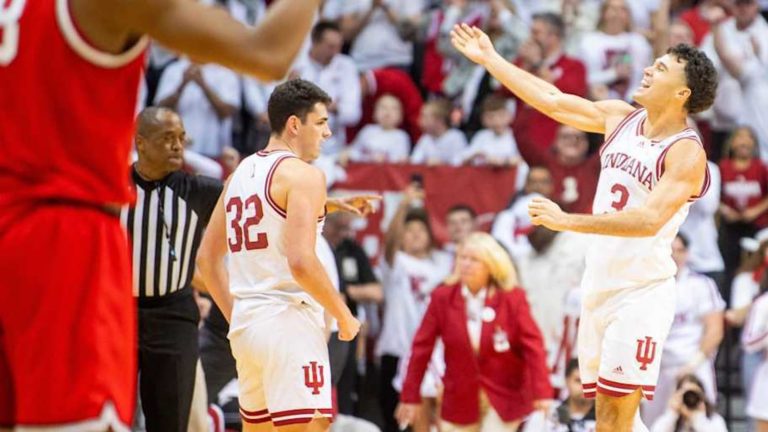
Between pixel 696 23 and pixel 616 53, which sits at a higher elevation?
pixel 696 23

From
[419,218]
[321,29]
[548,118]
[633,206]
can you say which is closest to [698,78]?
[633,206]

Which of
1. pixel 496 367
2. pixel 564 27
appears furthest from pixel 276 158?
pixel 564 27

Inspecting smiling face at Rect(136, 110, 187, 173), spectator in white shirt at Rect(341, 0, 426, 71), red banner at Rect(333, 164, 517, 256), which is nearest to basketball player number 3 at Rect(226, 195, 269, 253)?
smiling face at Rect(136, 110, 187, 173)

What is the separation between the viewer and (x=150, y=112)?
7969 millimetres

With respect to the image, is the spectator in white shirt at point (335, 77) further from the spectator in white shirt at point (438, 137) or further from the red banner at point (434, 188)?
the red banner at point (434, 188)

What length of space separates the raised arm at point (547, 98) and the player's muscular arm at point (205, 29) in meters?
3.92

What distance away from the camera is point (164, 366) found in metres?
7.51

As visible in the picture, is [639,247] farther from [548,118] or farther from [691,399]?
[548,118]

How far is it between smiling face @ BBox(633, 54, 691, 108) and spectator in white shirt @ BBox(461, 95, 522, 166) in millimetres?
5735

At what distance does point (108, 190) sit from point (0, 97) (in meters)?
0.39

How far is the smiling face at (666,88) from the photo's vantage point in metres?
7.07

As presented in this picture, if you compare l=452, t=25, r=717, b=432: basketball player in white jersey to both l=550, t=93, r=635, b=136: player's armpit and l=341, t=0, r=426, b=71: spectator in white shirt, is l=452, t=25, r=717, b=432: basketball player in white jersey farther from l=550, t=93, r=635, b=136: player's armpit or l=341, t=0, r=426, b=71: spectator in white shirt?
l=341, t=0, r=426, b=71: spectator in white shirt

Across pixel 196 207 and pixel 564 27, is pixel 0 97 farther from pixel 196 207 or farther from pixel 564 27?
pixel 564 27

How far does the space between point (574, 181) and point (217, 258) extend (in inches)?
222
